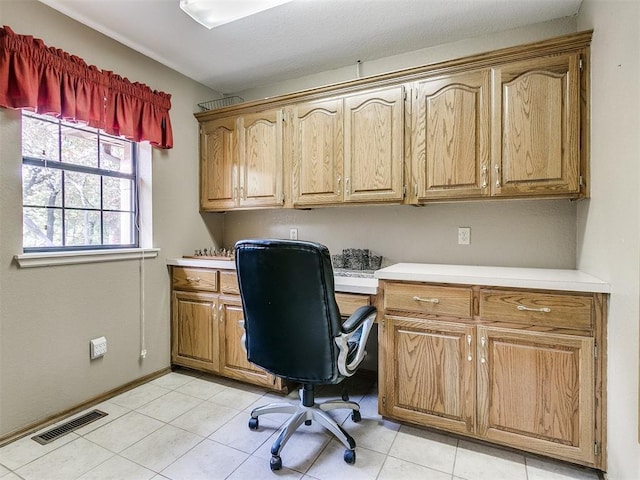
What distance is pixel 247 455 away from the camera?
1700 mm

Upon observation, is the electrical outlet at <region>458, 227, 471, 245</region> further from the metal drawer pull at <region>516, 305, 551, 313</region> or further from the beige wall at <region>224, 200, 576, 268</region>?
the metal drawer pull at <region>516, 305, 551, 313</region>

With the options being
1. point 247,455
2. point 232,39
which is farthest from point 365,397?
point 232,39

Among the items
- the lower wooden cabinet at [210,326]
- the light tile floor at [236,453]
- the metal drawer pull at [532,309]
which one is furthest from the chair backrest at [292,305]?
the metal drawer pull at [532,309]

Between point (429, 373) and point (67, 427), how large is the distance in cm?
213

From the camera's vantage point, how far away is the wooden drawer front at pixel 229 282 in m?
2.45

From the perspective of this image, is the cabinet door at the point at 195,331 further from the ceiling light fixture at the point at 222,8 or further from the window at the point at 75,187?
the ceiling light fixture at the point at 222,8

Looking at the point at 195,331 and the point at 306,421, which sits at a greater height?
A: the point at 195,331

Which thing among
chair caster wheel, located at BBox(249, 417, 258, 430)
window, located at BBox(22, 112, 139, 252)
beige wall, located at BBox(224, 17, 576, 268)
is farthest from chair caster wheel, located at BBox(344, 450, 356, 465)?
window, located at BBox(22, 112, 139, 252)

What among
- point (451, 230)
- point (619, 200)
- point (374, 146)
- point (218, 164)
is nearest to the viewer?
point (619, 200)

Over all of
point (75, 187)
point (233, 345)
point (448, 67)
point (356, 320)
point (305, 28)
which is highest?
point (305, 28)

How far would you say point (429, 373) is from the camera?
1.83m

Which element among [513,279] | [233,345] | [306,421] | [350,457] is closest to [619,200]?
[513,279]

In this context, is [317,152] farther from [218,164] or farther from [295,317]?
[295,317]

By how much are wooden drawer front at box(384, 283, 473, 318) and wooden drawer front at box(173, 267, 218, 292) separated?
1.36 m
